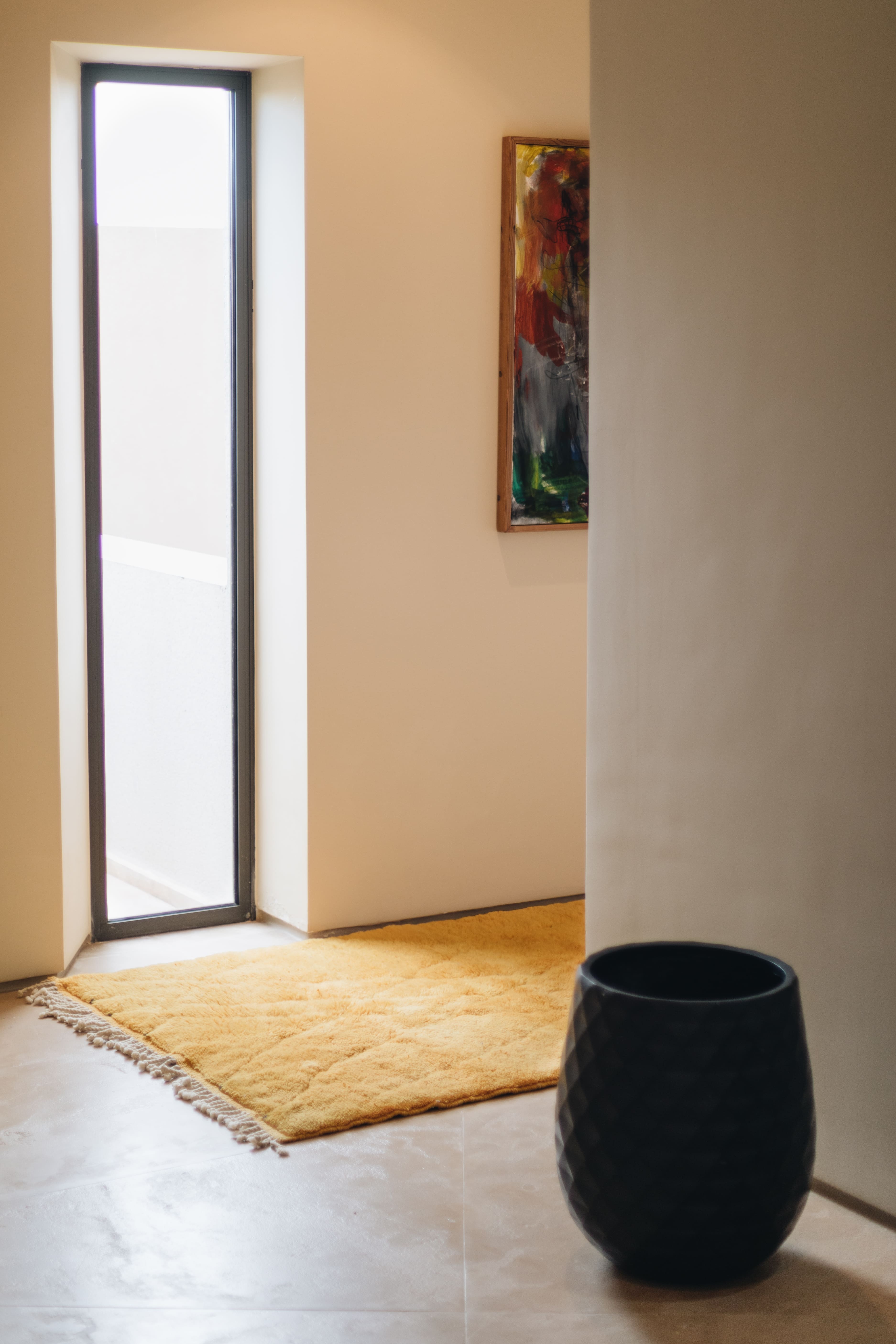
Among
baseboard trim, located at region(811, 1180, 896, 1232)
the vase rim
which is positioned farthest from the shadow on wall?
the vase rim

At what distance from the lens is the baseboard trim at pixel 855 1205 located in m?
2.14

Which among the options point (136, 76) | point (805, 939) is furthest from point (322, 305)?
point (805, 939)

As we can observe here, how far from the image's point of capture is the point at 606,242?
8.28 ft

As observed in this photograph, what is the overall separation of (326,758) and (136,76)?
174 centimetres

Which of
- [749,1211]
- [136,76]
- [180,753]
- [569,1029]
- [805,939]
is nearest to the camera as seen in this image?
[749,1211]

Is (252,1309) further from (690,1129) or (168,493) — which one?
(168,493)

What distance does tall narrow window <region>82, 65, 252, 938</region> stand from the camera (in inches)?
140

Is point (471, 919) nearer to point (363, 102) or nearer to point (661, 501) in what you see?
point (661, 501)

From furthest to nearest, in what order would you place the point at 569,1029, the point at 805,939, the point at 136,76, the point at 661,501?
the point at 136,76
the point at 661,501
the point at 805,939
the point at 569,1029

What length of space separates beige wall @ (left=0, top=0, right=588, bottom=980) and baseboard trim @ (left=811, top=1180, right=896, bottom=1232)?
5.64 feet

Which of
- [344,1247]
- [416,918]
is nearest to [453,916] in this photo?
[416,918]

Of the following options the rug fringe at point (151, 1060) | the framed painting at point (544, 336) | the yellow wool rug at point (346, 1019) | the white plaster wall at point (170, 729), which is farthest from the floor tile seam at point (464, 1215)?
the framed painting at point (544, 336)

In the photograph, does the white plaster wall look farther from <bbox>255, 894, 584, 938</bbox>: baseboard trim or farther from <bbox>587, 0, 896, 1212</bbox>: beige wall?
<bbox>587, 0, 896, 1212</bbox>: beige wall

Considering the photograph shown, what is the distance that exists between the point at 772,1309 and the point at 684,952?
19.5 inches
